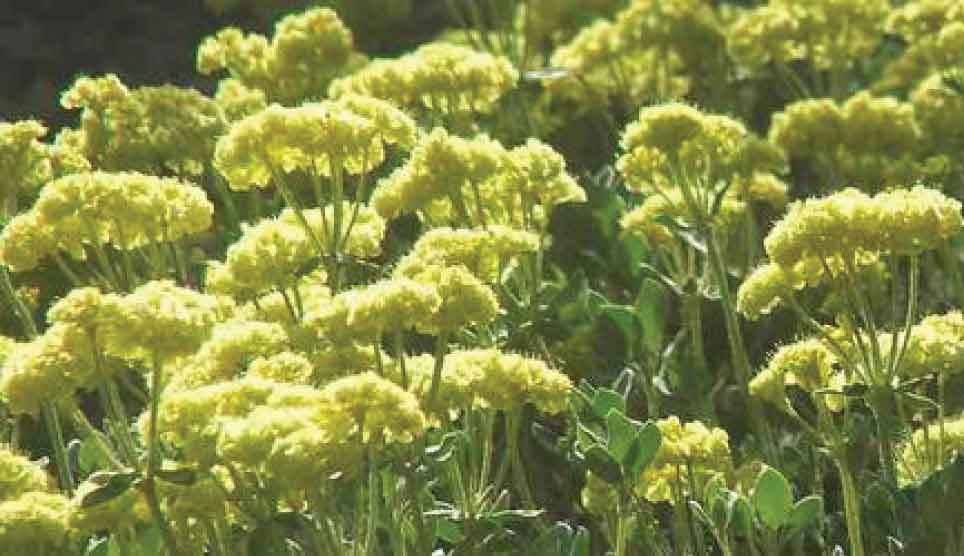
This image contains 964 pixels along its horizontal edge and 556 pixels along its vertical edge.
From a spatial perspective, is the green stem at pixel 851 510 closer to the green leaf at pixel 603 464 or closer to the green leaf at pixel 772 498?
the green leaf at pixel 772 498

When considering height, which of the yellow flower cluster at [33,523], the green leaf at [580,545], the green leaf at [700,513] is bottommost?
the green leaf at [580,545]

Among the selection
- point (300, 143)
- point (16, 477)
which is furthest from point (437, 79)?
point (16, 477)

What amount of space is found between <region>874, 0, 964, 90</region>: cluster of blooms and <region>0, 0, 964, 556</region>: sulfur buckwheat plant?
0.06 feet

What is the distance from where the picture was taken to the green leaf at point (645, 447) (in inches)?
186

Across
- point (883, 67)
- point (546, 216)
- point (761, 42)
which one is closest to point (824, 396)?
point (546, 216)

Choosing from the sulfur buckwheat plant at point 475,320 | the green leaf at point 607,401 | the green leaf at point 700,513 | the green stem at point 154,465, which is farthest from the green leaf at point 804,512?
the green stem at point 154,465

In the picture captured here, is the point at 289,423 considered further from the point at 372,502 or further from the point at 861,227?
the point at 861,227

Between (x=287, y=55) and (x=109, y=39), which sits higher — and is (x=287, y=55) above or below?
above

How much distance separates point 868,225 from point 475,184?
135cm

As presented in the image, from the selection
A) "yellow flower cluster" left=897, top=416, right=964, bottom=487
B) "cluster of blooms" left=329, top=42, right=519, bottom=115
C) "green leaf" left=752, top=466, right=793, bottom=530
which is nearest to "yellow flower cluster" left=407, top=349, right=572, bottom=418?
"green leaf" left=752, top=466, right=793, bottom=530

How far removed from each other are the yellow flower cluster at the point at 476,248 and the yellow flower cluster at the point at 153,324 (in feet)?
2.69

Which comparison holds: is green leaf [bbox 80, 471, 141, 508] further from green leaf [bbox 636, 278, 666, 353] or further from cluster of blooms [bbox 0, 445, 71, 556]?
green leaf [bbox 636, 278, 666, 353]

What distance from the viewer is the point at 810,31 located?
25.3 feet

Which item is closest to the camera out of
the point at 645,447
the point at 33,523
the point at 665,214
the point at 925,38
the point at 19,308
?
the point at 33,523
